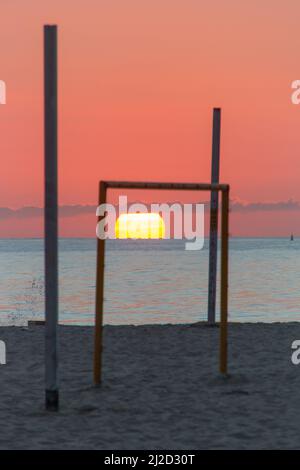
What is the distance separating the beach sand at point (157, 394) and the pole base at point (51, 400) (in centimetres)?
11

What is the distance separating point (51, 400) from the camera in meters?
10.2

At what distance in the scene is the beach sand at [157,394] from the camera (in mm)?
8977

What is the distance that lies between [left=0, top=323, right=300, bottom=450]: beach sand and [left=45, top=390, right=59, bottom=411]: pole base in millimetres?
107

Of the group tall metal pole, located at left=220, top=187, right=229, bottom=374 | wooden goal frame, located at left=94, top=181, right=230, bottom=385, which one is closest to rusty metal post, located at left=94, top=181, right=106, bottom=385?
wooden goal frame, located at left=94, top=181, right=230, bottom=385

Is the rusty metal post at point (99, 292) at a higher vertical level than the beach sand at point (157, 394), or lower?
higher

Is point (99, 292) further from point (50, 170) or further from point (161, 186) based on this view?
point (50, 170)

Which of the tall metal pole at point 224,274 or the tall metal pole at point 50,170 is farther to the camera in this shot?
the tall metal pole at point 224,274

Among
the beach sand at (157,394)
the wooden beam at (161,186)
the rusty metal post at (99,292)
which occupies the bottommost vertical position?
the beach sand at (157,394)

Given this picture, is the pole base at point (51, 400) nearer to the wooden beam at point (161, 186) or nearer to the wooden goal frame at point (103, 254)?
the wooden goal frame at point (103, 254)

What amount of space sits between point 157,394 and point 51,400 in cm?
154

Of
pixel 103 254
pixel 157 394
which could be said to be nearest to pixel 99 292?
pixel 103 254

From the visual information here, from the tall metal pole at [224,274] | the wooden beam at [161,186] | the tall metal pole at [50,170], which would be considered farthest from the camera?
the tall metal pole at [224,274]

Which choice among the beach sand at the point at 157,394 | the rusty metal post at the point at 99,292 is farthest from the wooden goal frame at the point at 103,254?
the beach sand at the point at 157,394

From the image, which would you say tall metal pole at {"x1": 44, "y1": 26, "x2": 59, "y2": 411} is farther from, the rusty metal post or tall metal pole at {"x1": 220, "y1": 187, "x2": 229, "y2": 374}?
tall metal pole at {"x1": 220, "y1": 187, "x2": 229, "y2": 374}
